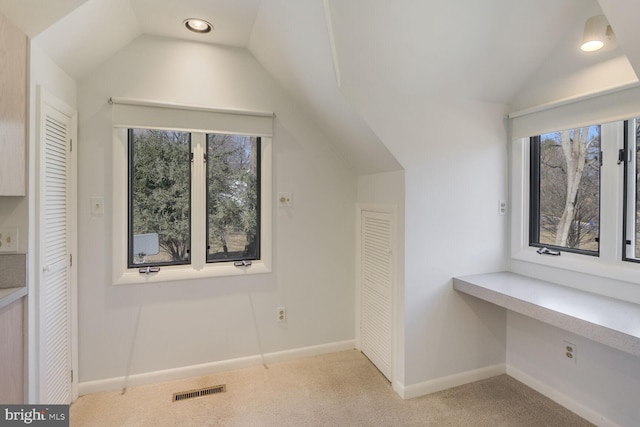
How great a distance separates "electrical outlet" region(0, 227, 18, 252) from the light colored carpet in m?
1.18

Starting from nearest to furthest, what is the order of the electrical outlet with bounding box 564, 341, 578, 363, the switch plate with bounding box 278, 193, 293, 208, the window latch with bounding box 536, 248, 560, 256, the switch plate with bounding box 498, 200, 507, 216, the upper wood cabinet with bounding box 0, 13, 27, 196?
the upper wood cabinet with bounding box 0, 13, 27, 196, the electrical outlet with bounding box 564, 341, 578, 363, the window latch with bounding box 536, 248, 560, 256, the switch plate with bounding box 498, 200, 507, 216, the switch plate with bounding box 278, 193, 293, 208

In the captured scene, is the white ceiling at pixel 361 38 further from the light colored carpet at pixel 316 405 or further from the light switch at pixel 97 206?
the light colored carpet at pixel 316 405

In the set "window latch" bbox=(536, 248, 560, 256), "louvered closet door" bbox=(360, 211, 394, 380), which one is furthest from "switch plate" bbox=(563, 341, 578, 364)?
"louvered closet door" bbox=(360, 211, 394, 380)

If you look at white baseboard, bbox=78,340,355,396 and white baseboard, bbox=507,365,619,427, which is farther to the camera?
white baseboard, bbox=78,340,355,396

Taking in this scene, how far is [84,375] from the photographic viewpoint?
2.20 meters

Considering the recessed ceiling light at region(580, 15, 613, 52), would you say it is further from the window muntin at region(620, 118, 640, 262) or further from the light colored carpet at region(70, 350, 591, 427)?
the light colored carpet at region(70, 350, 591, 427)

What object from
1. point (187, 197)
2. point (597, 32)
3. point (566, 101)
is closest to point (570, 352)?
point (566, 101)

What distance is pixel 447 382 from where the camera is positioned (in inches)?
90.0

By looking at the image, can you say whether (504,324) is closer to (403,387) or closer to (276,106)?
(403,387)

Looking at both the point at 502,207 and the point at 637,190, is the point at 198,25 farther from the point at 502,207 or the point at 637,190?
the point at 637,190

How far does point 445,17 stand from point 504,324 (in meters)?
2.27

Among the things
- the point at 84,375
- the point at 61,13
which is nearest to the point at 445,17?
the point at 61,13

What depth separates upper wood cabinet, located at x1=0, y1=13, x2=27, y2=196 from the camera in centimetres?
137

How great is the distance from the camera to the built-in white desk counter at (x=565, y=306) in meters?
1.45
